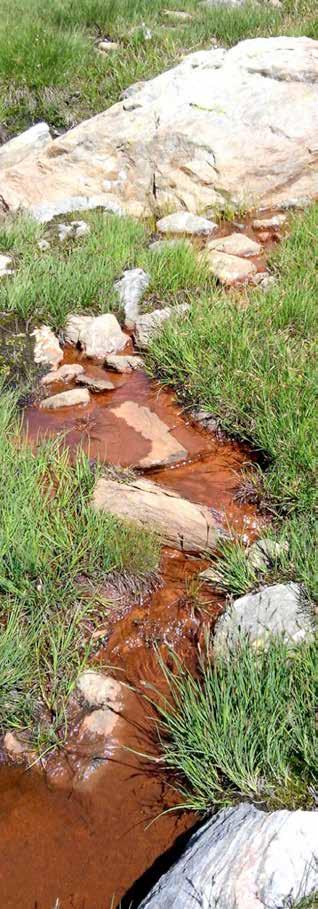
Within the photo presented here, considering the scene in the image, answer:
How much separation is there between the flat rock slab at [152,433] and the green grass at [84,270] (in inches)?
44.4

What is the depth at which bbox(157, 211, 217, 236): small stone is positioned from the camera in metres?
7.14

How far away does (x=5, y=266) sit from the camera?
605 centimetres

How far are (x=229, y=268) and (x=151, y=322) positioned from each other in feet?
3.75

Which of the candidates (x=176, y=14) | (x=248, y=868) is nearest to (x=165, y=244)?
(x=248, y=868)

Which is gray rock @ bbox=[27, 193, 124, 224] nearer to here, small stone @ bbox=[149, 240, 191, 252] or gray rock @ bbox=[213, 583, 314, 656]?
small stone @ bbox=[149, 240, 191, 252]

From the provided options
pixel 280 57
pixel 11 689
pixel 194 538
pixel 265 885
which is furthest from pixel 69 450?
pixel 280 57

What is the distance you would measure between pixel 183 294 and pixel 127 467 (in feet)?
6.78

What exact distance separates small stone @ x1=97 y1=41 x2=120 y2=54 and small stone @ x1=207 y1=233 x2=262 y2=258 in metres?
4.91

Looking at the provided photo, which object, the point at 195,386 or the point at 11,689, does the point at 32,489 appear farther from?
the point at 195,386

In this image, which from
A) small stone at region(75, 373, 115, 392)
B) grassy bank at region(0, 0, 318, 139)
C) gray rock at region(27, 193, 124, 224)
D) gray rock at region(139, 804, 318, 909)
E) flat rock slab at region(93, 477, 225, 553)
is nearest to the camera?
gray rock at region(139, 804, 318, 909)

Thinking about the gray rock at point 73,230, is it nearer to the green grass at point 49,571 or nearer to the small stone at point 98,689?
the green grass at point 49,571

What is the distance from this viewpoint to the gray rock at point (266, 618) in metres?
2.99

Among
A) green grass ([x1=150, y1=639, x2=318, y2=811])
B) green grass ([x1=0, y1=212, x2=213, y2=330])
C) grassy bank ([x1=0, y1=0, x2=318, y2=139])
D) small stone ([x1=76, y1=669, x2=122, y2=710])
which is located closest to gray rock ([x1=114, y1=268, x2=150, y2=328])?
green grass ([x1=0, y1=212, x2=213, y2=330])

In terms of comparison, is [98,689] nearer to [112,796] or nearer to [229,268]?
[112,796]
